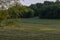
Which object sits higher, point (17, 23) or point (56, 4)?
point (17, 23)

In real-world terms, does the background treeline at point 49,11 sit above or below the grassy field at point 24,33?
below

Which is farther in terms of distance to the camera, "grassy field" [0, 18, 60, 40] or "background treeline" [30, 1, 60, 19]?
"background treeline" [30, 1, 60, 19]

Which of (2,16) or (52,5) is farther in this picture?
(52,5)

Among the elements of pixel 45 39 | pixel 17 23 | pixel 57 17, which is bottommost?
pixel 57 17

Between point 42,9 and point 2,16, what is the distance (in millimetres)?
31810

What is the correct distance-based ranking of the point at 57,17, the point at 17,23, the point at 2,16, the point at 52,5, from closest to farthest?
1. the point at 2,16
2. the point at 17,23
3. the point at 57,17
4. the point at 52,5

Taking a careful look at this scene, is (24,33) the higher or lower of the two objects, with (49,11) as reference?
higher

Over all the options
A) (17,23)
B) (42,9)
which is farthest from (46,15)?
(17,23)

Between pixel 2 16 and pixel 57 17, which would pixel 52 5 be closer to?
pixel 57 17

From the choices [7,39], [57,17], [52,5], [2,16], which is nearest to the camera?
[2,16]

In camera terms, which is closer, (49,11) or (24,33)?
(24,33)

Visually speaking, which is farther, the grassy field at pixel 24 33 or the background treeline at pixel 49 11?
the background treeline at pixel 49 11

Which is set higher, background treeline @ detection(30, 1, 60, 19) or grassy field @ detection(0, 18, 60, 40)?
grassy field @ detection(0, 18, 60, 40)

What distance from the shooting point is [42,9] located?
3944 centimetres
